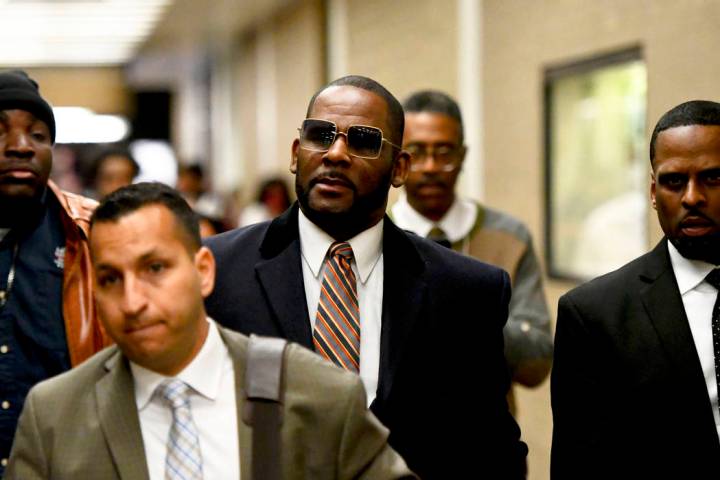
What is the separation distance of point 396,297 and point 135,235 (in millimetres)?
899

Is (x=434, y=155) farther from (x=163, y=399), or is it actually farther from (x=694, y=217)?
(x=163, y=399)

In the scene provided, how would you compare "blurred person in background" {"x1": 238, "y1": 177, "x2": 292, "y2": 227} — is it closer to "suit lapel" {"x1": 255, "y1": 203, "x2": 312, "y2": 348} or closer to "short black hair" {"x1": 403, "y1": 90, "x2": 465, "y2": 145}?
"short black hair" {"x1": 403, "y1": 90, "x2": 465, "y2": 145}

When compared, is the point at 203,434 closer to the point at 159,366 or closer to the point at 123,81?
the point at 159,366

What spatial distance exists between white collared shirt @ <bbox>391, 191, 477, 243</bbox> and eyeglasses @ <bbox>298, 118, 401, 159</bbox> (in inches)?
50.9

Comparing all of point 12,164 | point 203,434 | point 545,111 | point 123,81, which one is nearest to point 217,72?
point 123,81

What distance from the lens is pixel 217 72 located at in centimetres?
2009

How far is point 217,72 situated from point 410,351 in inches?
705

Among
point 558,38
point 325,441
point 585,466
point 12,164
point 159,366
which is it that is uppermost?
point 558,38

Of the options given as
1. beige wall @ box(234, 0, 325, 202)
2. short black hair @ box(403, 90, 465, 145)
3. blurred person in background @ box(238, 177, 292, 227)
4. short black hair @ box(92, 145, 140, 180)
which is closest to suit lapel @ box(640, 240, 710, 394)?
short black hair @ box(403, 90, 465, 145)

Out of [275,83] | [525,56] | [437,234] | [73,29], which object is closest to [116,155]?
[525,56]

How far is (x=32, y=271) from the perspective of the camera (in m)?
3.25

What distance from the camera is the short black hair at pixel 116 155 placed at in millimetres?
7113

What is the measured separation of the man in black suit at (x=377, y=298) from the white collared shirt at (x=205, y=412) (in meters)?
0.51

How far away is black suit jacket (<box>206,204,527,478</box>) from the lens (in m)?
2.74
